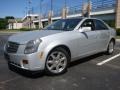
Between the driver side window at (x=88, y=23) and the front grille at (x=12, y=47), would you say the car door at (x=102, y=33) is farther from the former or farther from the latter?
the front grille at (x=12, y=47)

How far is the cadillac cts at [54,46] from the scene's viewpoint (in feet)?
15.3

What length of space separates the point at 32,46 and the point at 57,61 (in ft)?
2.89

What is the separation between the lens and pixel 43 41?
4.74m

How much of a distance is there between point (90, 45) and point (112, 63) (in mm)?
1075

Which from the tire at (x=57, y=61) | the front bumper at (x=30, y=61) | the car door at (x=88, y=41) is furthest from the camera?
the car door at (x=88, y=41)

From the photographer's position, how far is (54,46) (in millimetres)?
4938

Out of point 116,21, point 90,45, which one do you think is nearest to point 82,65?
point 90,45

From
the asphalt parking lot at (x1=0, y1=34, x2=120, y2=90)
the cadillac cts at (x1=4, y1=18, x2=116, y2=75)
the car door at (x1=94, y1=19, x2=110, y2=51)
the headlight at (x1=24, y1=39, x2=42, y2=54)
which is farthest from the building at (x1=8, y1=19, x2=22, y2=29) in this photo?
the headlight at (x1=24, y1=39, x2=42, y2=54)

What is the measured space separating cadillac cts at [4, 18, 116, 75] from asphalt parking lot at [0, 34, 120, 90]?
1.00 feet

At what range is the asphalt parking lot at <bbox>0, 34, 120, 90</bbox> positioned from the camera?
440 centimetres

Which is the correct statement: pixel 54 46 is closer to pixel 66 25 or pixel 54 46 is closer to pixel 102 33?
pixel 66 25

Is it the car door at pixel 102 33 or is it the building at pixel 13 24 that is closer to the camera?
the car door at pixel 102 33

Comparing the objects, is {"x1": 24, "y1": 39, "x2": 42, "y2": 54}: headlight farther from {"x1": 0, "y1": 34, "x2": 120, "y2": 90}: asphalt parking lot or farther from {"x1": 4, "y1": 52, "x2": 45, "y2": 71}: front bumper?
{"x1": 0, "y1": 34, "x2": 120, "y2": 90}: asphalt parking lot

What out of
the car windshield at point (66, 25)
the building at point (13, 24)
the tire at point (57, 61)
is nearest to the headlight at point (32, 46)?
the tire at point (57, 61)
